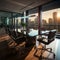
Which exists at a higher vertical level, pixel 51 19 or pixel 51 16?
pixel 51 16

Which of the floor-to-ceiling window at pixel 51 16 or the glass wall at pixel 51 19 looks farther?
the glass wall at pixel 51 19

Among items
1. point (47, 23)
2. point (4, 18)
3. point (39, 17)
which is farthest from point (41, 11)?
point (4, 18)

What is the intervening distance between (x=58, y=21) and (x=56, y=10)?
2.63 feet

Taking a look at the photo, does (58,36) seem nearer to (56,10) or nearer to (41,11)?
(56,10)

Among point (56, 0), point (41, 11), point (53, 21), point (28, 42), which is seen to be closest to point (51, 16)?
point (53, 21)

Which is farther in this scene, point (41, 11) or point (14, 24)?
point (14, 24)

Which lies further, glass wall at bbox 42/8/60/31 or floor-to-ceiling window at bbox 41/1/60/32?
glass wall at bbox 42/8/60/31

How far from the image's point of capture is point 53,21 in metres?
6.62

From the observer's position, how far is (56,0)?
17.8ft

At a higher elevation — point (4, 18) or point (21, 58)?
point (4, 18)


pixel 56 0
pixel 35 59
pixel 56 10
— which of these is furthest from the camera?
pixel 56 10

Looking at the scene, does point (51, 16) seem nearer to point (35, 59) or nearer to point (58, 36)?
point (58, 36)

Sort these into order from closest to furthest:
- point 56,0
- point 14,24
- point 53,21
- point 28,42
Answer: point 28,42
point 56,0
point 53,21
point 14,24

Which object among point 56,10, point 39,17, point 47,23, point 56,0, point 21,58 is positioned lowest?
point 21,58
